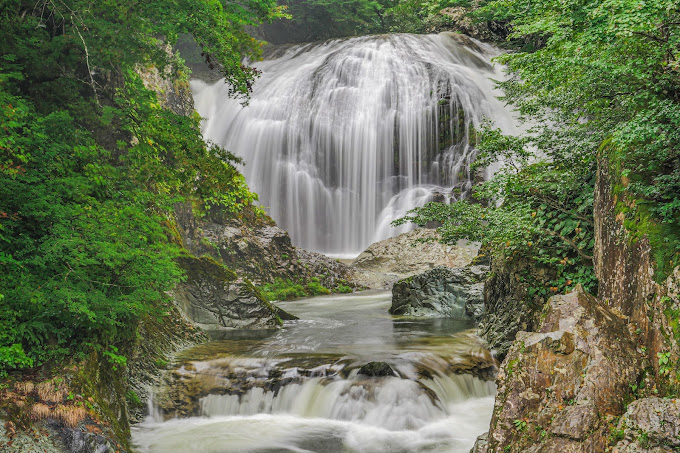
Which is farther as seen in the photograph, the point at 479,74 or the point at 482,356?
the point at 479,74

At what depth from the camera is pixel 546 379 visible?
396 cm

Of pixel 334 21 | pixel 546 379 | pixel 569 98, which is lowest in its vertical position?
pixel 546 379

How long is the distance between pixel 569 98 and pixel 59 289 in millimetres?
6468

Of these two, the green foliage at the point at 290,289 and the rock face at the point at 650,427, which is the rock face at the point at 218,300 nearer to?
the green foliage at the point at 290,289

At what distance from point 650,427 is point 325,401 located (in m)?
3.94

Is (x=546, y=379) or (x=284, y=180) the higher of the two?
(x=284, y=180)

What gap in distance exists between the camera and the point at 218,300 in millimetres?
9727

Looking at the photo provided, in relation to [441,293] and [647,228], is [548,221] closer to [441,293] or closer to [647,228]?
[647,228]

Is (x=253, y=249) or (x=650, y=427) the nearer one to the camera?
(x=650, y=427)

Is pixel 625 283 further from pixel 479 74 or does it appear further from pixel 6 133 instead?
pixel 479 74

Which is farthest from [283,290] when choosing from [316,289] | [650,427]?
[650,427]

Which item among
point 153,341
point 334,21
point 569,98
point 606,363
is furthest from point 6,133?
point 334,21

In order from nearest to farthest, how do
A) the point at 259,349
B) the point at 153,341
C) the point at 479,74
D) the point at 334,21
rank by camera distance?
the point at 153,341 < the point at 259,349 < the point at 479,74 < the point at 334,21

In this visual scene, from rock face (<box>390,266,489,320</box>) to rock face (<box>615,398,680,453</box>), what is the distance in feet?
24.3
